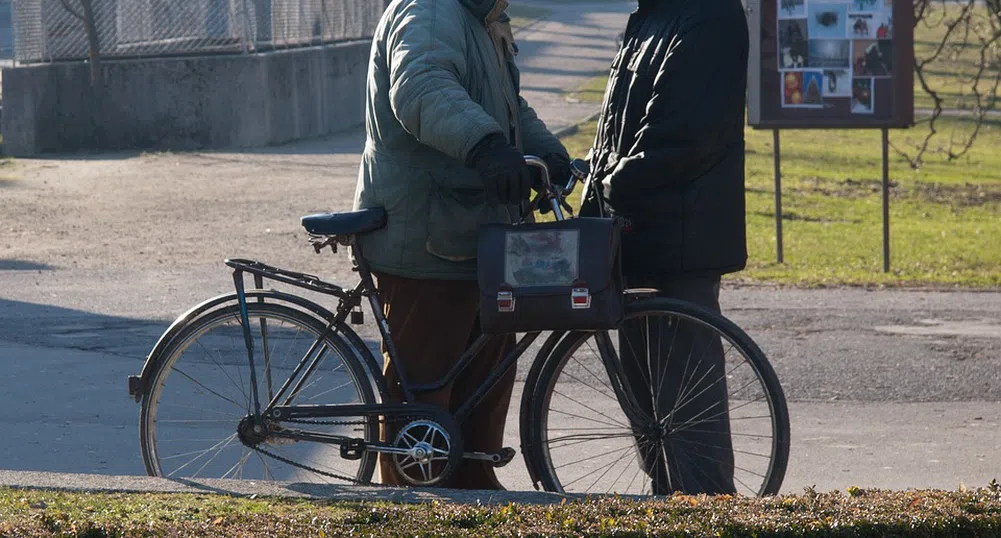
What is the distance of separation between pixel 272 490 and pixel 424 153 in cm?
Result: 105

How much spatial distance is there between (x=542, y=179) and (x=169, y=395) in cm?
144

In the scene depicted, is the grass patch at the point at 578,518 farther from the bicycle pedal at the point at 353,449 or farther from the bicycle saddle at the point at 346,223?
the bicycle saddle at the point at 346,223

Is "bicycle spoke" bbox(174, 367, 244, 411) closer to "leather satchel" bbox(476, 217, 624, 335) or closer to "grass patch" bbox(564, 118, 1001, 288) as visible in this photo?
"leather satchel" bbox(476, 217, 624, 335)

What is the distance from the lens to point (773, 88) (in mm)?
9969

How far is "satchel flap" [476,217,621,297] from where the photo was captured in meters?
4.00

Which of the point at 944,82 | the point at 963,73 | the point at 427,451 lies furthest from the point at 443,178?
the point at 963,73

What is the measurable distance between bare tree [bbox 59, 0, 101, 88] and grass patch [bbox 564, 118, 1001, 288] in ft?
18.5

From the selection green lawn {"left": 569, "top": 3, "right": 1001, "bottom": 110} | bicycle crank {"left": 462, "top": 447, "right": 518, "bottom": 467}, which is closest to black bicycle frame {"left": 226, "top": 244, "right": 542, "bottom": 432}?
bicycle crank {"left": 462, "top": 447, "right": 518, "bottom": 467}

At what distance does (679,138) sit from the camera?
4.23 metres

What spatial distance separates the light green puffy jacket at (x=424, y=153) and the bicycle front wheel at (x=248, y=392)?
13.3 inches

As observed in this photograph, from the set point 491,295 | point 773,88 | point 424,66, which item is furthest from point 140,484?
point 773,88

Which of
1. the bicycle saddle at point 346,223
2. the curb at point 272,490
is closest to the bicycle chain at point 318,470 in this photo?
the curb at point 272,490

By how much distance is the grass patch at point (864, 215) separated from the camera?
9.77 m

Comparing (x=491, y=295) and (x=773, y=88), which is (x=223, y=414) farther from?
(x=773, y=88)
